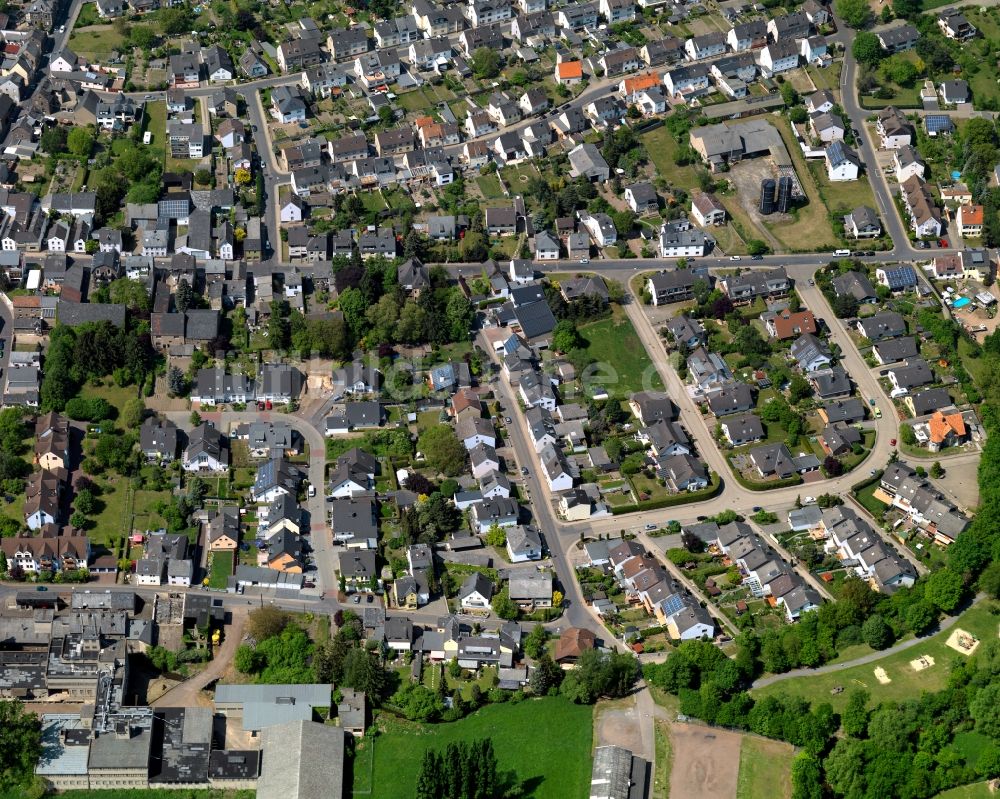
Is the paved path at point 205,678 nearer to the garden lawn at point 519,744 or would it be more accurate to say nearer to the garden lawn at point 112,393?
the garden lawn at point 519,744

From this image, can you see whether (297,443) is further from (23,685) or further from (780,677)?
(780,677)

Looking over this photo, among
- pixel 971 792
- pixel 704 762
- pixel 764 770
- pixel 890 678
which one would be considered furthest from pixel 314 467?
pixel 971 792

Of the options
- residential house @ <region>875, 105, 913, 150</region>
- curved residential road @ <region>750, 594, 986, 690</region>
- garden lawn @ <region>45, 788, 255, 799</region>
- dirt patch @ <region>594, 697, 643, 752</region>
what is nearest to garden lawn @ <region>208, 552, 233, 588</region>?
garden lawn @ <region>45, 788, 255, 799</region>

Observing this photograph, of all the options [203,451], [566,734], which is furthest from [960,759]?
[203,451]

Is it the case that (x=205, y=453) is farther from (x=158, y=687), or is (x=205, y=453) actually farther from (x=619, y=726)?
(x=619, y=726)

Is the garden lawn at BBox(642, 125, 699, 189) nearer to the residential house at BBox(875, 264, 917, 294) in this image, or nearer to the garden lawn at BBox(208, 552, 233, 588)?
the residential house at BBox(875, 264, 917, 294)

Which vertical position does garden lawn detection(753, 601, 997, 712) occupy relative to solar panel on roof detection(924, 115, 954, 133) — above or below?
below

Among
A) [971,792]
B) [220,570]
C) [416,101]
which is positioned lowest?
[971,792]
